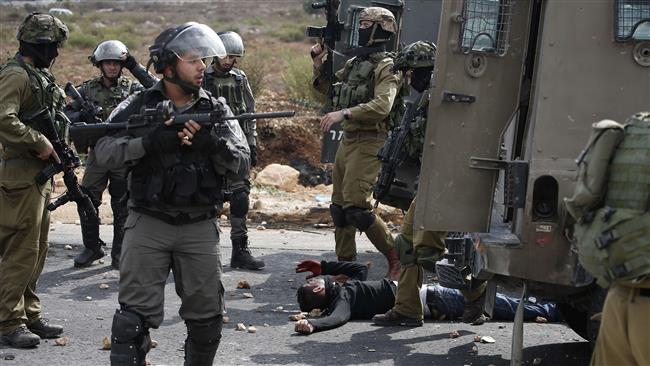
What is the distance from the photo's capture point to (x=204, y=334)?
A: 18.4 feet

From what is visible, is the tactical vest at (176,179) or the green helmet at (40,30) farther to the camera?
the green helmet at (40,30)

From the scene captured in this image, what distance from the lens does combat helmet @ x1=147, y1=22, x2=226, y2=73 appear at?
18.2 ft

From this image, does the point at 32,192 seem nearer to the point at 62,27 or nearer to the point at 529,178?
the point at 62,27

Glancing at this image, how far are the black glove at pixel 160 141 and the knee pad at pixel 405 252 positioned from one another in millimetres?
2436

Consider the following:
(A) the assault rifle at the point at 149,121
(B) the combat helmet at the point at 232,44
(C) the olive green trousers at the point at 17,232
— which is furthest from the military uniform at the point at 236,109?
(A) the assault rifle at the point at 149,121

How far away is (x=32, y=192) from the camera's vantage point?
6.89 m

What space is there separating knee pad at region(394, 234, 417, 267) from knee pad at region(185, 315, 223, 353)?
2.04 m

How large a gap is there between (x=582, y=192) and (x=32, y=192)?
3655mm

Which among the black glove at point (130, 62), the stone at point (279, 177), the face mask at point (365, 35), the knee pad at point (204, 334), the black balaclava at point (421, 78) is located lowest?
the stone at point (279, 177)

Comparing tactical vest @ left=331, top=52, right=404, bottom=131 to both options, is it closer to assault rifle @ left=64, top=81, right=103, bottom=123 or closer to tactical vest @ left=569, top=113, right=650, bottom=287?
assault rifle @ left=64, top=81, right=103, bottom=123

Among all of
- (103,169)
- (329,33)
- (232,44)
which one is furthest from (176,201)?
(329,33)

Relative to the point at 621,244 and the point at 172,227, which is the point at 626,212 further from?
the point at 172,227

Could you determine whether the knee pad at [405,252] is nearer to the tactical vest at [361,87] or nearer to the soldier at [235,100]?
the tactical vest at [361,87]

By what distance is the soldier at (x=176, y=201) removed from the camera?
543cm
